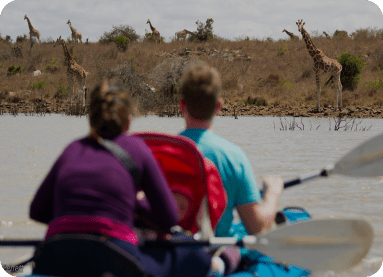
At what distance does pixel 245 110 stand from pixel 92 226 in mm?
20487

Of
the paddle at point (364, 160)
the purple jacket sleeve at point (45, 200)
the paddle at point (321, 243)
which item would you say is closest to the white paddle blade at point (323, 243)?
the paddle at point (321, 243)

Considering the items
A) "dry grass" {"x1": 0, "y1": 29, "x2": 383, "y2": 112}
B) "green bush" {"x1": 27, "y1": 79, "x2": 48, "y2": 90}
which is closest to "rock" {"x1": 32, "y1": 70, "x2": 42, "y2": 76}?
"dry grass" {"x1": 0, "y1": 29, "x2": 383, "y2": 112}

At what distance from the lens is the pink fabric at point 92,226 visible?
6.23 feet

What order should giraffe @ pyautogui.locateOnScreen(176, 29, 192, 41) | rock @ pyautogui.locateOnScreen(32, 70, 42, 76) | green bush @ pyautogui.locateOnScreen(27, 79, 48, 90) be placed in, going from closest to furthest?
green bush @ pyautogui.locateOnScreen(27, 79, 48, 90)
rock @ pyautogui.locateOnScreen(32, 70, 42, 76)
giraffe @ pyautogui.locateOnScreen(176, 29, 192, 41)

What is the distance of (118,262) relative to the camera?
1.92m

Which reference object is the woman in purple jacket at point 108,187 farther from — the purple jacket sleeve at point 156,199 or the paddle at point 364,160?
the paddle at point 364,160

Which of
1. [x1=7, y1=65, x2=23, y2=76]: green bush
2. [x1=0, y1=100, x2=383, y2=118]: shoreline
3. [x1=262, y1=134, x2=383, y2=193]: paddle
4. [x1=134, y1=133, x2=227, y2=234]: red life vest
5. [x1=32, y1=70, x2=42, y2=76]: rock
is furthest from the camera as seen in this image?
[x1=7, y1=65, x2=23, y2=76]: green bush

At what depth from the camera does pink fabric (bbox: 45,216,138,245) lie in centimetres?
190

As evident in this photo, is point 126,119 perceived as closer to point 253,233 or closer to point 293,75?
point 253,233

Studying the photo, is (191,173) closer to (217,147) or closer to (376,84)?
(217,147)

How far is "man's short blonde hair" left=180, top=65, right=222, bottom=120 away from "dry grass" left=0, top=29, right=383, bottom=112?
788 inches

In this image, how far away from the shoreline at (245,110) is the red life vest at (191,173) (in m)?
16.7

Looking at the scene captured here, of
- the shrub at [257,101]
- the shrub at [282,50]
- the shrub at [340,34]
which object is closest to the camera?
the shrub at [257,101]

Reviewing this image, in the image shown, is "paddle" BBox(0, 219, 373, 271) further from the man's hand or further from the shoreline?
the shoreline
